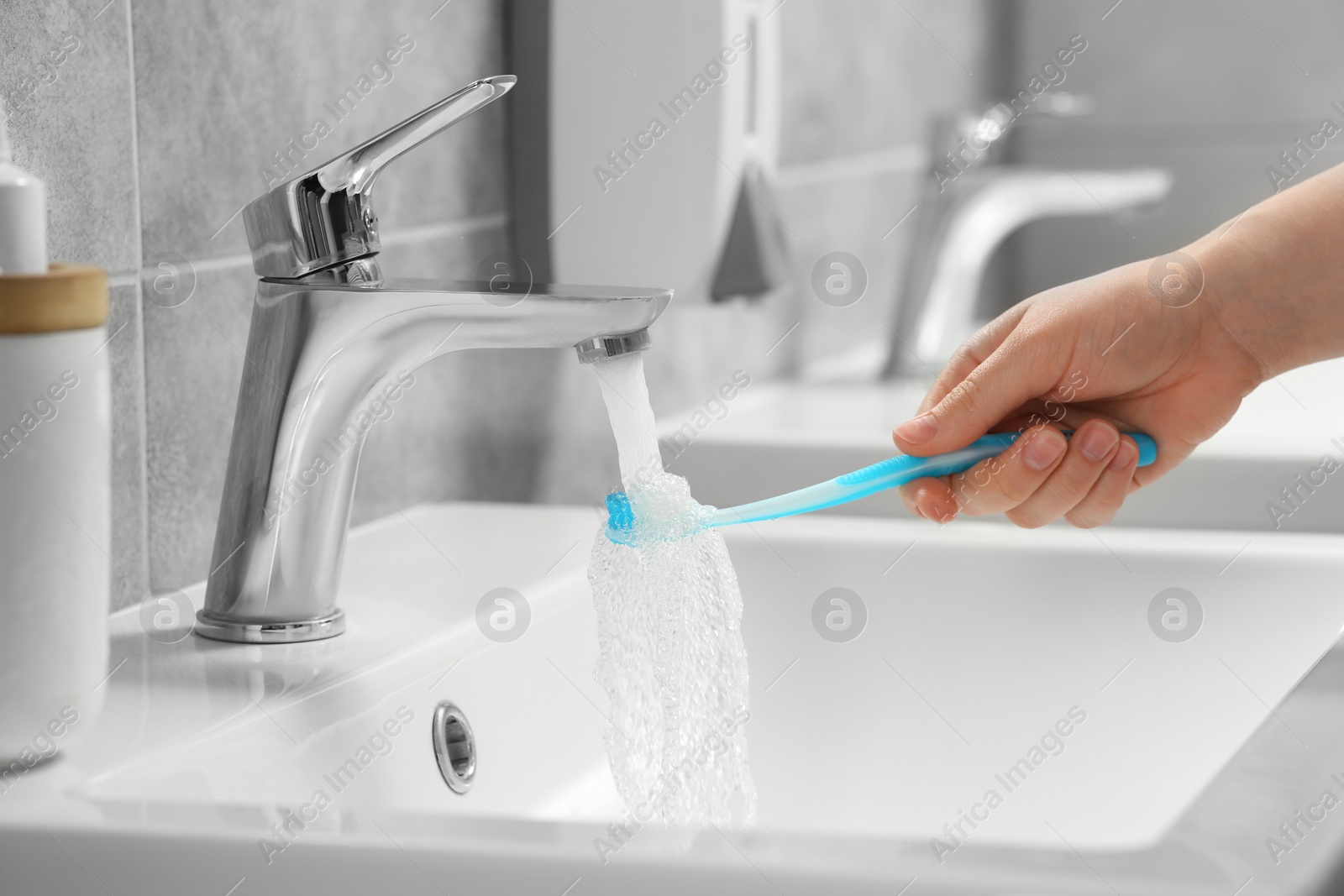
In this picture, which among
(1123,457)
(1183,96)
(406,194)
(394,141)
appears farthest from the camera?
(1183,96)

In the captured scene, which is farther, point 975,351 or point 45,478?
point 975,351

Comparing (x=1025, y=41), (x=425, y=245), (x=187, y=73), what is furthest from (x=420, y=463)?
(x=1025, y=41)

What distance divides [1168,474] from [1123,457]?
208 mm

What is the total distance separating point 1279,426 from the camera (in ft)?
2.85

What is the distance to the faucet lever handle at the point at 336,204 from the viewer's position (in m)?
0.48

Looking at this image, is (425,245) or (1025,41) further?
(1025,41)

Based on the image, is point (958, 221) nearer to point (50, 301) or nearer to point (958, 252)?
point (958, 252)

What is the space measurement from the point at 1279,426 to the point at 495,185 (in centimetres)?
47

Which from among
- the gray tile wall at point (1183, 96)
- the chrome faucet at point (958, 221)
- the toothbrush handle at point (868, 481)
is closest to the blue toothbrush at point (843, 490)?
the toothbrush handle at point (868, 481)

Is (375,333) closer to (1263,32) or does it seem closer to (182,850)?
(182,850)

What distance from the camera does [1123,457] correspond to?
58 cm

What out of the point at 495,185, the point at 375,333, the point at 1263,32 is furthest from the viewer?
the point at 1263,32

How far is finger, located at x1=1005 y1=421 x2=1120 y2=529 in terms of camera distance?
0.57 m

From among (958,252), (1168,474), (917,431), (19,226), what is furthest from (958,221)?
(19,226)
